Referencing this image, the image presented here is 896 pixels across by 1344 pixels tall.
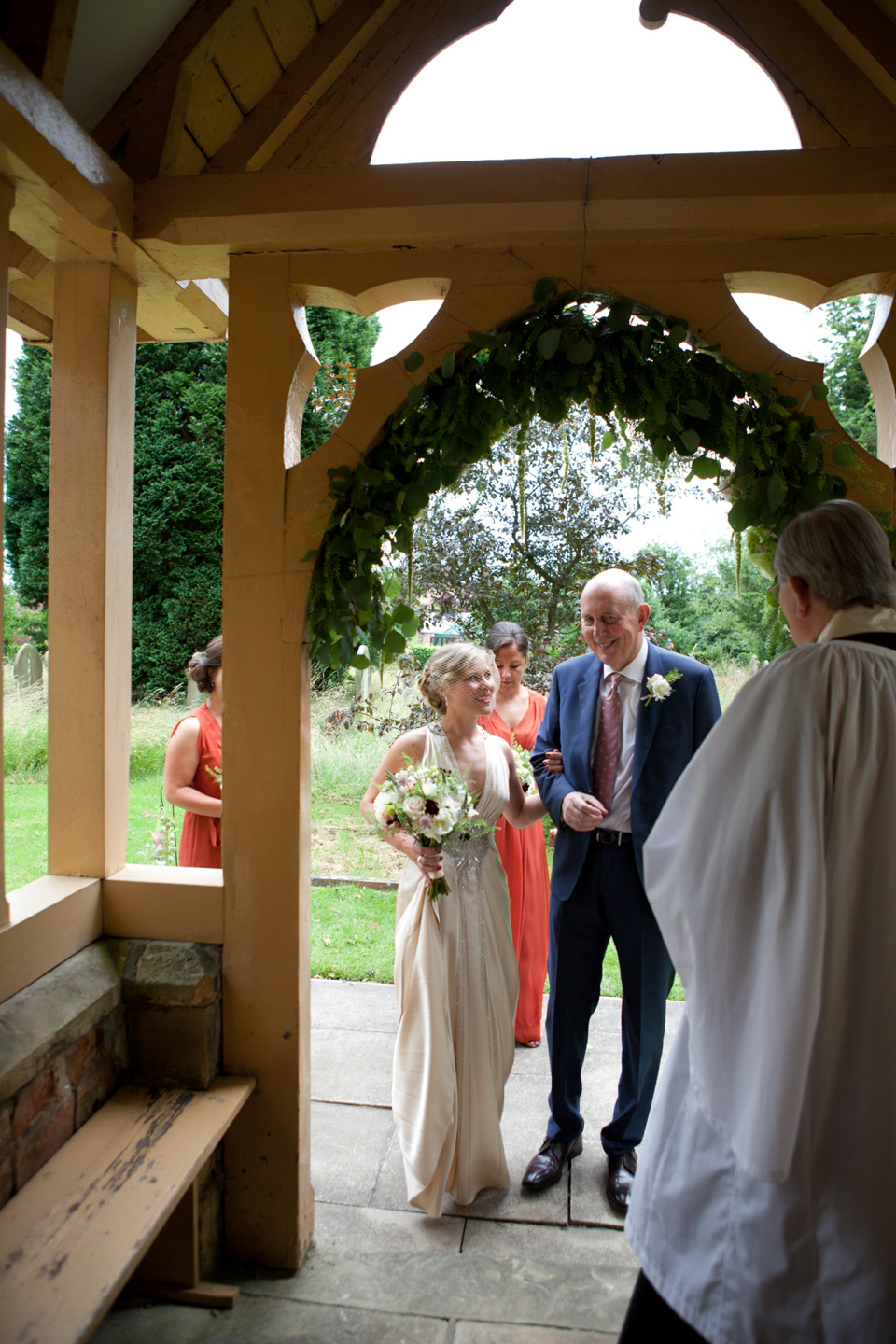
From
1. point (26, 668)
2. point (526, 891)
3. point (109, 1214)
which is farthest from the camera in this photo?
point (26, 668)

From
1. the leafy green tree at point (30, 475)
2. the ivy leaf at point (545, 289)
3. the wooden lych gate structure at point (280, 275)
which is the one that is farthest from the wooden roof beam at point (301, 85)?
the leafy green tree at point (30, 475)

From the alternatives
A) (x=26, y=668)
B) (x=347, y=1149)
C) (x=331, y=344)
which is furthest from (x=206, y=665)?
(x=331, y=344)

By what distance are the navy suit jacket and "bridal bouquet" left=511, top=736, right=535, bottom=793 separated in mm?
84

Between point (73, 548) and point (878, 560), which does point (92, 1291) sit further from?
point (878, 560)

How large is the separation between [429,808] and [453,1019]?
776 mm

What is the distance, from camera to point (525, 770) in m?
3.58

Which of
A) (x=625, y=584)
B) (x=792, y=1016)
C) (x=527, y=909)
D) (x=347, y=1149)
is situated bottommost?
(x=347, y=1149)

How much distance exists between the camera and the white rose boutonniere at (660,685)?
10.3ft

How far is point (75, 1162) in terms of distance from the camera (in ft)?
7.32

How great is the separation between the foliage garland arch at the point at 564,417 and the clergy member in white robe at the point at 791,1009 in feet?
2.19

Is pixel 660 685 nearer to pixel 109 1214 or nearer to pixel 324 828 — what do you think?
pixel 109 1214

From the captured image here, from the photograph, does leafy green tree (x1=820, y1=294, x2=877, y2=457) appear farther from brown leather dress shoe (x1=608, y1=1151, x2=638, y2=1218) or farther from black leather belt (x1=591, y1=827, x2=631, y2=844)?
brown leather dress shoe (x1=608, y1=1151, x2=638, y2=1218)

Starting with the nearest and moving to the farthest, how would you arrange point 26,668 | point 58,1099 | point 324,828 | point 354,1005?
point 58,1099 < point 354,1005 < point 324,828 < point 26,668

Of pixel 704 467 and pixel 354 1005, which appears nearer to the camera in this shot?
pixel 704 467
